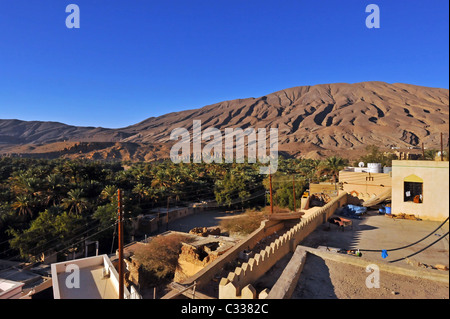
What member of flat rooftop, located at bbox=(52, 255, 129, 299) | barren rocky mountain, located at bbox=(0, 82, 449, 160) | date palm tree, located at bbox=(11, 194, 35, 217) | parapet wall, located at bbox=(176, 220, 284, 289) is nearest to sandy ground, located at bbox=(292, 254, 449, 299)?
parapet wall, located at bbox=(176, 220, 284, 289)

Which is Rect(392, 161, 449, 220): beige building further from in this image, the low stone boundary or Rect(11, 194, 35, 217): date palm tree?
Rect(11, 194, 35, 217): date palm tree

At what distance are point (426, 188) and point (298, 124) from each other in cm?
12704

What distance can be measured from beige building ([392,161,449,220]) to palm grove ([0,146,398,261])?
52.9ft

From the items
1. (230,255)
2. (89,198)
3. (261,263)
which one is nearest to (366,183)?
(230,255)

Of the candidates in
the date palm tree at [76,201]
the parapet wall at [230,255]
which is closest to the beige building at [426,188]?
the parapet wall at [230,255]

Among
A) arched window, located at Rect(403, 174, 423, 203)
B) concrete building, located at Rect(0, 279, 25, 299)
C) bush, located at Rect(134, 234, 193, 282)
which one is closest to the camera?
arched window, located at Rect(403, 174, 423, 203)

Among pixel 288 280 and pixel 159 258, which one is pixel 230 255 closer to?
pixel 159 258

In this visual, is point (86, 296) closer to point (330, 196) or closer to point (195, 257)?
point (195, 257)

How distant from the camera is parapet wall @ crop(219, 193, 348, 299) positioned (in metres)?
5.66

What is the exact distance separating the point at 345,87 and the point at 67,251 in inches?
7068

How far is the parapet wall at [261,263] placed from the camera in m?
5.66

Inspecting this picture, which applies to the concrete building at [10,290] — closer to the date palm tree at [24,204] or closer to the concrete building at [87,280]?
the concrete building at [87,280]

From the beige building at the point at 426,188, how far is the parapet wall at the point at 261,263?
3.29 meters
